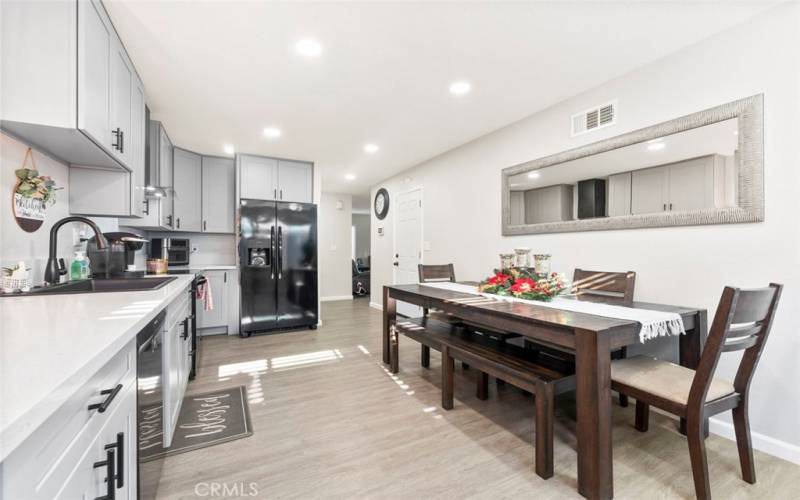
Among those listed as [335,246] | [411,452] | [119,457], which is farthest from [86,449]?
[335,246]

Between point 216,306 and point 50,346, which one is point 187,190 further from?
point 50,346

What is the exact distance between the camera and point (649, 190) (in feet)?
7.75

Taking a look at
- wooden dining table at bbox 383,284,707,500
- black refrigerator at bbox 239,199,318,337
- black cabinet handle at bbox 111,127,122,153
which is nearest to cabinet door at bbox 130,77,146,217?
black cabinet handle at bbox 111,127,122,153

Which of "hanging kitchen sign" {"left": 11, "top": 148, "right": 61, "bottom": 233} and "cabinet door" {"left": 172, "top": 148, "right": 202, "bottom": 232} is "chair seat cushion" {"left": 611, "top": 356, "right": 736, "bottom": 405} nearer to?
"hanging kitchen sign" {"left": 11, "top": 148, "right": 61, "bottom": 233}

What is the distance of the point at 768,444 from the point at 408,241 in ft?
13.6

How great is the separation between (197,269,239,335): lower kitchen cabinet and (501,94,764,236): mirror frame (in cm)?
401

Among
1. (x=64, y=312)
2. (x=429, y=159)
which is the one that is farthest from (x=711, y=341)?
(x=429, y=159)

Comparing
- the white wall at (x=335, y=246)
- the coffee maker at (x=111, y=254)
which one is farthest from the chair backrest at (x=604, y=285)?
the white wall at (x=335, y=246)

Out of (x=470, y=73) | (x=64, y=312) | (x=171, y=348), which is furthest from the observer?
(x=470, y=73)

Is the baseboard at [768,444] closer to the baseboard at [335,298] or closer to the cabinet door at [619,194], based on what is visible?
the cabinet door at [619,194]

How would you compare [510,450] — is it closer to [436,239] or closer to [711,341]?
[711,341]

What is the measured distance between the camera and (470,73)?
2.50 metres

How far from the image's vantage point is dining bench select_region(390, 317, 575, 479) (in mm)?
1664

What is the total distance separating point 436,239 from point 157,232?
11.6ft
